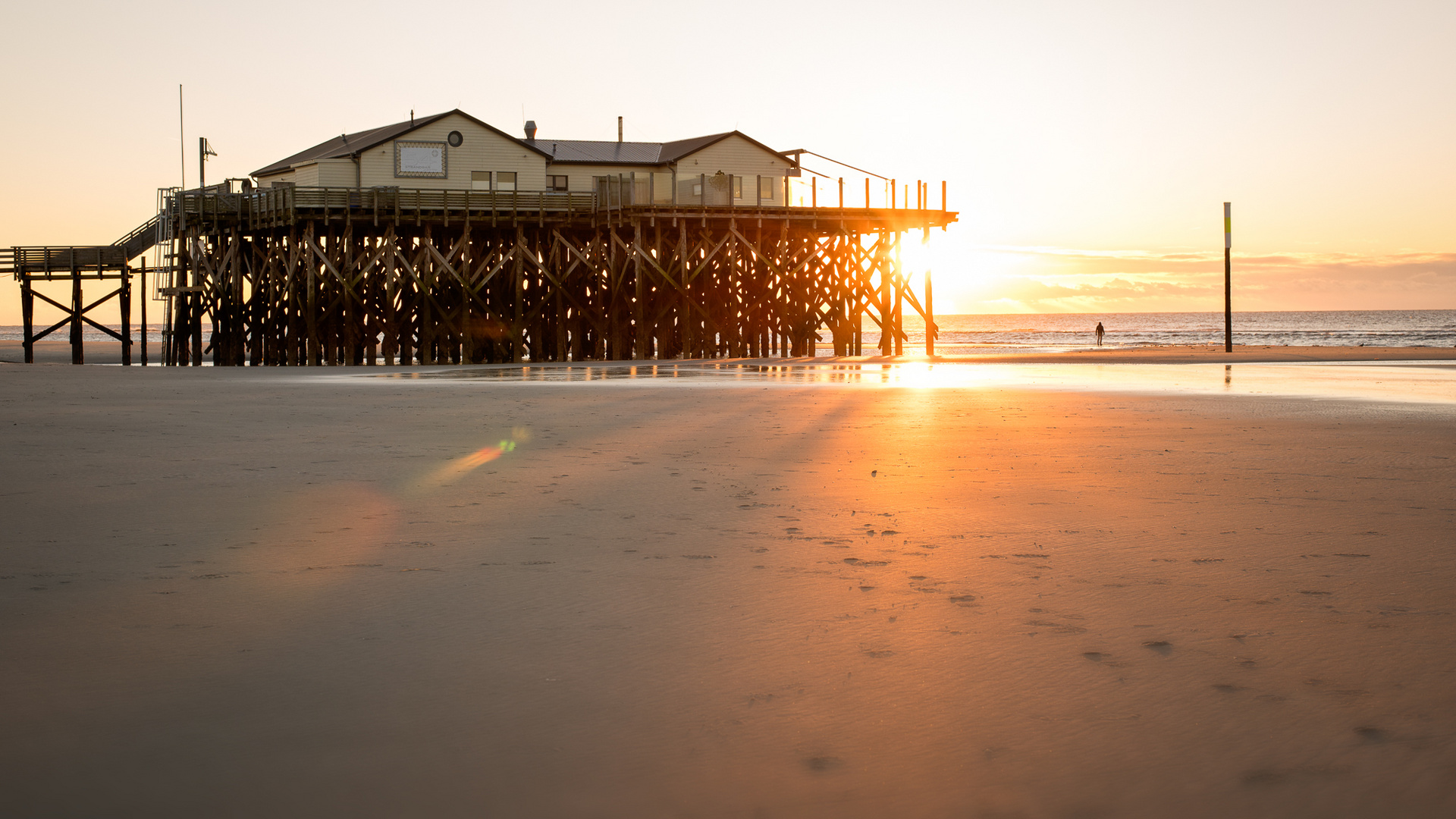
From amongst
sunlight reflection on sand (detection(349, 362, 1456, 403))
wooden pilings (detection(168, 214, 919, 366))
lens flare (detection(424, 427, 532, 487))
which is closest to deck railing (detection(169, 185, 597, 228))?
wooden pilings (detection(168, 214, 919, 366))

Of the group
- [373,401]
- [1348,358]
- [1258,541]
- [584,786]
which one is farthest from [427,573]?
[1348,358]

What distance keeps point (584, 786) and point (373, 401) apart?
14.4 m

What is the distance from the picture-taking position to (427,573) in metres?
5.49

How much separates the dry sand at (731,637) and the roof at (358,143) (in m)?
28.7

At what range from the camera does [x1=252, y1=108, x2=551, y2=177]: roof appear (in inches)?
1432

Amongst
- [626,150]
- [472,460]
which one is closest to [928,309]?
[626,150]

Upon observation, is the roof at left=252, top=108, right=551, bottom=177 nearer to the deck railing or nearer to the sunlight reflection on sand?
the deck railing

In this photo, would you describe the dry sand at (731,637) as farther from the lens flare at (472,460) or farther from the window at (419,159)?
the window at (419,159)

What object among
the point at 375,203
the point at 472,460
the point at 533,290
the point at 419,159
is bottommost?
the point at 472,460

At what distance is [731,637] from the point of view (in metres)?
4.42

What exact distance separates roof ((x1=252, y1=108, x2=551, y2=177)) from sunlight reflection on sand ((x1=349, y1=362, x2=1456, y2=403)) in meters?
9.75

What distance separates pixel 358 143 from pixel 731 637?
36.7 m

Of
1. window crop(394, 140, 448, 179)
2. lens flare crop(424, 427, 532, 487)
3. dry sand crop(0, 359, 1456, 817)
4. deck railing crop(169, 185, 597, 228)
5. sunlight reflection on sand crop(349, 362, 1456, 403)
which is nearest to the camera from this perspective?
dry sand crop(0, 359, 1456, 817)

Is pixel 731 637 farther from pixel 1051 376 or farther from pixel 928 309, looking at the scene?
pixel 928 309
